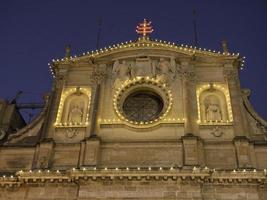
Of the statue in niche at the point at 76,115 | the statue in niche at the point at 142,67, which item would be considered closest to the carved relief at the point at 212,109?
the statue in niche at the point at 142,67

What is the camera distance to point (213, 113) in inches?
883

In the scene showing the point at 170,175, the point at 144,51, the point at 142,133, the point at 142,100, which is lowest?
the point at 170,175

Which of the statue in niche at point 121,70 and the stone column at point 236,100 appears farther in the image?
the statue in niche at point 121,70

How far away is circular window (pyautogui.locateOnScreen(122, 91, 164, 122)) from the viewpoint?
2298 cm

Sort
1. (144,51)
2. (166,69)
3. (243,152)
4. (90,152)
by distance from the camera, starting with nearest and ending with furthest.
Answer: (243,152) → (90,152) → (166,69) → (144,51)

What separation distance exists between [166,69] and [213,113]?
11.6ft

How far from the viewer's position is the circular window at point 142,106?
→ 22984 millimetres

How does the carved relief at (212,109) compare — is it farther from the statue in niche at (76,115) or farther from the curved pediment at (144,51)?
the statue in niche at (76,115)

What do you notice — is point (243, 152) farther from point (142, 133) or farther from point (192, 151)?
point (142, 133)

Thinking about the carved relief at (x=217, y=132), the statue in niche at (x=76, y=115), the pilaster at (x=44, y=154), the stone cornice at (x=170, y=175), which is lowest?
the stone cornice at (x=170, y=175)

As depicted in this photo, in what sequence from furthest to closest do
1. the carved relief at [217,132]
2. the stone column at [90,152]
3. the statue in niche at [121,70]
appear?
the statue in niche at [121,70], the carved relief at [217,132], the stone column at [90,152]

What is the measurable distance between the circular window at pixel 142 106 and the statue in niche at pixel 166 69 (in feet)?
3.19

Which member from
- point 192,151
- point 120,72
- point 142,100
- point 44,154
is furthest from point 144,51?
point 44,154

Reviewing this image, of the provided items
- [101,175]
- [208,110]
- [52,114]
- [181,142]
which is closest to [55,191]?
[101,175]
